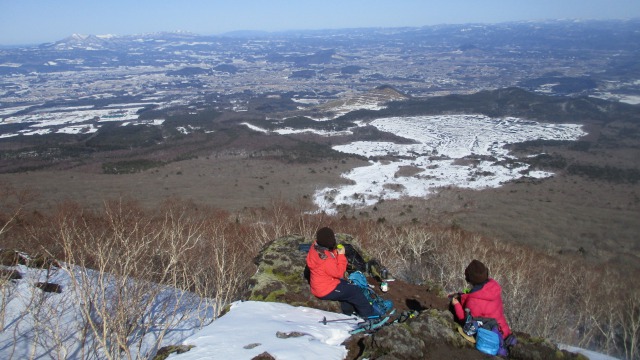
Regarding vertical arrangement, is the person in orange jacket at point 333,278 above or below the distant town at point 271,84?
above

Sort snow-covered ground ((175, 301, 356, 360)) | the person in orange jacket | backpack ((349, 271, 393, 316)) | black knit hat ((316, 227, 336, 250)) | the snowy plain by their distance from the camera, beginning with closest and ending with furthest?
snow-covered ground ((175, 301, 356, 360)) < black knit hat ((316, 227, 336, 250)) < the person in orange jacket < backpack ((349, 271, 393, 316)) < the snowy plain

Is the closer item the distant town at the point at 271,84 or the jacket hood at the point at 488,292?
the jacket hood at the point at 488,292

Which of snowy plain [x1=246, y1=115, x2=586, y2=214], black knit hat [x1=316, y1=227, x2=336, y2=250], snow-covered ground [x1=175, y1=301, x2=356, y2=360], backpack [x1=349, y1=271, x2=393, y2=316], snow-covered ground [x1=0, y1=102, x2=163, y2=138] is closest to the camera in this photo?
snow-covered ground [x1=175, y1=301, x2=356, y2=360]

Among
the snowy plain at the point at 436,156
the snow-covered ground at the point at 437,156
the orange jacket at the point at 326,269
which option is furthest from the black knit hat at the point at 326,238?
the snow-covered ground at the point at 437,156

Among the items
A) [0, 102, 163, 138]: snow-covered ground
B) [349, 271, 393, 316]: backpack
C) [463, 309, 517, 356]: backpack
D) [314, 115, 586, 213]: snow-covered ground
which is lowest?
[314, 115, 586, 213]: snow-covered ground

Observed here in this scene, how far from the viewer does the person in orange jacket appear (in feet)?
27.5

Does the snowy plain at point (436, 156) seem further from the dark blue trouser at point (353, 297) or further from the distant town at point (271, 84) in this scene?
the distant town at point (271, 84)

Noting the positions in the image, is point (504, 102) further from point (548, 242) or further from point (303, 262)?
point (303, 262)

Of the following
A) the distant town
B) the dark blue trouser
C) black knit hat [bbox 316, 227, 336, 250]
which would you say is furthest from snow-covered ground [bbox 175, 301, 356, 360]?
the distant town

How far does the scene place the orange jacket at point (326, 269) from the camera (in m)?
8.39

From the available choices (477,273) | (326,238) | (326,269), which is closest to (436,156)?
(326,269)

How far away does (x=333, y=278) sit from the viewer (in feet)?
28.1

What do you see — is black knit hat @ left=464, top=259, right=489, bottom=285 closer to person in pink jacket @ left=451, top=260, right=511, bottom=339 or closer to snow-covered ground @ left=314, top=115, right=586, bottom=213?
person in pink jacket @ left=451, top=260, right=511, bottom=339

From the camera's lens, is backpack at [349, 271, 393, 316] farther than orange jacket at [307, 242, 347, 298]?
Yes
